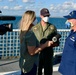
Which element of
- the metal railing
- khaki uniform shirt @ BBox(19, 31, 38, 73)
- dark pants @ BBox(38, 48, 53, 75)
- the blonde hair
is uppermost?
the blonde hair

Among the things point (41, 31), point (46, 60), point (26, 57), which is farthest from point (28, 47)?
point (46, 60)

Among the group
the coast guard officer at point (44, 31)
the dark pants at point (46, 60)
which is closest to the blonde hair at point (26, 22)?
the coast guard officer at point (44, 31)

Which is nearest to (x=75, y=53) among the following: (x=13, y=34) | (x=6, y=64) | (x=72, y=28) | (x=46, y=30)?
(x=72, y=28)

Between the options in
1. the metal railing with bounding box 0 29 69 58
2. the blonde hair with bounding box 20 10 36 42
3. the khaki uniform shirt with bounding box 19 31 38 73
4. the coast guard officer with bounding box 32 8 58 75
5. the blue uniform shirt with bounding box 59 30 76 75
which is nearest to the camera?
the blue uniform shirt with bounding box 59 30 76 75

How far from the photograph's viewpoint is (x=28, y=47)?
14.2ft

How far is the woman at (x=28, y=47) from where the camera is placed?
431cm

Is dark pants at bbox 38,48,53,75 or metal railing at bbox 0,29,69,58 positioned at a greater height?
dark pants at bbox 38,48,53,75

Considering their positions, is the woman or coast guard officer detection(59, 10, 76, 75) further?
the woman

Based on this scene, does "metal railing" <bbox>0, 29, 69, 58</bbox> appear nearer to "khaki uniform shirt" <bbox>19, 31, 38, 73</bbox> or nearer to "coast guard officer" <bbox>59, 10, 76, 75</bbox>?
"khaki uniform shirt" <bbox>19, 31, 38, 73</bbox>

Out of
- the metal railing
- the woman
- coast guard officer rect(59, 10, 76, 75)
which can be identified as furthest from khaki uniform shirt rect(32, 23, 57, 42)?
the metal railing

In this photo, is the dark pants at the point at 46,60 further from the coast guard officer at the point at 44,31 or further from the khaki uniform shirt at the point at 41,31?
the khaki uniform shirt at the point at 41,31

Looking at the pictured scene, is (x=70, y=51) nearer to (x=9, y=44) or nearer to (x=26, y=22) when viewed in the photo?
(x=26, y=22)

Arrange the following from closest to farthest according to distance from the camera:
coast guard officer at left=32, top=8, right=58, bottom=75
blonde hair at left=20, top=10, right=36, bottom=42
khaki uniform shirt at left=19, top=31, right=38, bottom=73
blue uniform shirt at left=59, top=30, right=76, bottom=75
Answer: blue uniform shirt at left=59, top=30, right=76, bottom=75 → khaki uniform shirt at left=19, top=31, right=38, bottom=73 → blonde hair at left=20, top=10, right=36, bottom=42 → coast guard officer at left=32, top=8, right=58, bottom=75

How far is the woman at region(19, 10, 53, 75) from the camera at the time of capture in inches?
170
